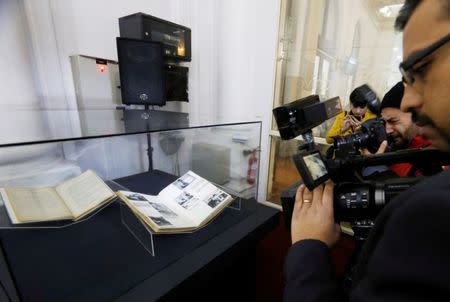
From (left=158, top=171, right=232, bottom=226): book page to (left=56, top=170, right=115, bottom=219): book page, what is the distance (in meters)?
0.24

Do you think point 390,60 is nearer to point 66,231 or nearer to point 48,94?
point 66,231

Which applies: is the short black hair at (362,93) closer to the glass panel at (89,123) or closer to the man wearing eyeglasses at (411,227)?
the glass panel at (89,123)

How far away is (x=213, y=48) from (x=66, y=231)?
228cm

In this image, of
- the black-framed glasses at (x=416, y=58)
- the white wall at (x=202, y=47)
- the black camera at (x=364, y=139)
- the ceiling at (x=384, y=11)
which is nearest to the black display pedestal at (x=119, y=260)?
the black camera at (x=364, y=139)

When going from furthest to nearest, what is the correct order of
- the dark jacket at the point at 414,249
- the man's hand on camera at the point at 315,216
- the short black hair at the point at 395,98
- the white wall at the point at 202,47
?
the white wall at the point at 202,47 < the short black hair at the point at 395,98 < the man's hand on camera at the point at 315,216 < the dark jacket at the point at 414,249

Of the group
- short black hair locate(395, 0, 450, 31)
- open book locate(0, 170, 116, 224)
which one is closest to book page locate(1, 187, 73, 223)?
open book locate(0, 170, 116, 224)

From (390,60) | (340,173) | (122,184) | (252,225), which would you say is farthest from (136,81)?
(390,60)

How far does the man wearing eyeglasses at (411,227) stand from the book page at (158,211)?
0.47 meters

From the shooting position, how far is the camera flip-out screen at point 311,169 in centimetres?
53

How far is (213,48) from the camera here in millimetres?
2588

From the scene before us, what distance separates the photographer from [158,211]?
0.88 metres

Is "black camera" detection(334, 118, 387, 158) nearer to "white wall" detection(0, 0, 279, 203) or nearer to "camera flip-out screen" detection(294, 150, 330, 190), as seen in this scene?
"camera flip-out screen" detection(294, 150, 330, 190)

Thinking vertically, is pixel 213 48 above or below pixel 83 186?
above

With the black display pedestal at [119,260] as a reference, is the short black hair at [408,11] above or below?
above
